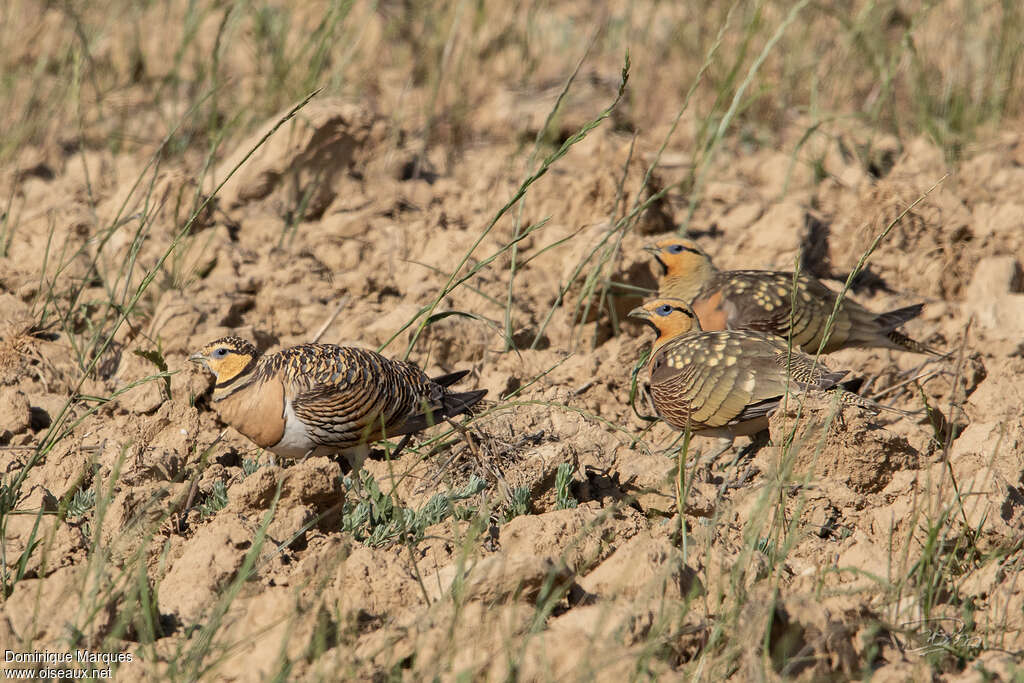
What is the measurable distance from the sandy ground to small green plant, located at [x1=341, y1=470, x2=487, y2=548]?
6cm

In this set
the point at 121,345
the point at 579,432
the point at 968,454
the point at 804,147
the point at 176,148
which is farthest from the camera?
the point at 804,147

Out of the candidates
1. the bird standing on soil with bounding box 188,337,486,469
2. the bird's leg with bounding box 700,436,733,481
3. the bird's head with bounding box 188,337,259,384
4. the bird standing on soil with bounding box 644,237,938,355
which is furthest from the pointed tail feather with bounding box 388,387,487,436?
the bird standing on soil with bounding box 644,237,938,355

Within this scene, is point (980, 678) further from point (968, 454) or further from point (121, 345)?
point (121, 345)

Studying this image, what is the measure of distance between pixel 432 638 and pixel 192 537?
1163mm

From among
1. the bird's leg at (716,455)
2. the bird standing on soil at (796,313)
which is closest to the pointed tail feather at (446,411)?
the bird's leg at (716,455)

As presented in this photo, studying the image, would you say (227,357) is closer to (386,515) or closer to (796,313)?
(386,515)

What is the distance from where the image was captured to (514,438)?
14.2 ft

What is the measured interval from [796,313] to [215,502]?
294cm

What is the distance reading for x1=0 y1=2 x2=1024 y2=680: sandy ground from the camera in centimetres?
296

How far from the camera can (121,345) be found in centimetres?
524

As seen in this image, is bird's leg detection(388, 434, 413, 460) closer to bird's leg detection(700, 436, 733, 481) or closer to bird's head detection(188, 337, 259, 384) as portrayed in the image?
bird's head detection(188, 337, 259, 384)

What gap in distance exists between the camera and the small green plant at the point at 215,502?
12.6ft

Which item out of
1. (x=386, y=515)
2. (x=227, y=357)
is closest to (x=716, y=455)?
(x=386, y=515)

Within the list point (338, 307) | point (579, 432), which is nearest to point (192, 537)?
point (579, 432)
